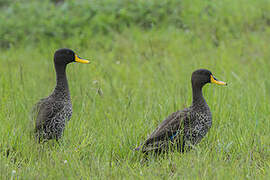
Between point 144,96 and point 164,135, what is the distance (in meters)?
1.79

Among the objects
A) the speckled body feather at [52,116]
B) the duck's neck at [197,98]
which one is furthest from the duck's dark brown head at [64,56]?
the duck's neck at [197,98]

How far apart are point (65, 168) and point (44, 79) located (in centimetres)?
336

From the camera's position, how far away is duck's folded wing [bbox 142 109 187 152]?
4.26 m

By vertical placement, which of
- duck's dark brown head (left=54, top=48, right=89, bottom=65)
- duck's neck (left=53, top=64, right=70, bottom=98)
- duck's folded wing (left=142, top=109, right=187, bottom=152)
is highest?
duck's dark brown head (left=54, top=48, right=89, bottom=65)

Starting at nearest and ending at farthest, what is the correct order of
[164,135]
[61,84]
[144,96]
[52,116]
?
[164,135]
[52,116]
[61,84]
[144,96]

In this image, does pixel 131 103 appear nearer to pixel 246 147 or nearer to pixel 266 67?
pixel 246 147

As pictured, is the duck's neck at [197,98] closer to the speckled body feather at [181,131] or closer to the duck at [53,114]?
the speckled body feather at [181,131]

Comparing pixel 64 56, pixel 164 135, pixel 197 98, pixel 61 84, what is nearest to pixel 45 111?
pixel 61 84

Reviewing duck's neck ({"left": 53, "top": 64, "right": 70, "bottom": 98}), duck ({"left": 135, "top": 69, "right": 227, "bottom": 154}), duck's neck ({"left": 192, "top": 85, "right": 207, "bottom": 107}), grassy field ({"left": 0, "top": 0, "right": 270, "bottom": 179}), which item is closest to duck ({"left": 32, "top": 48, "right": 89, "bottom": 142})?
duck's neck ({"left": 53, "top": 64, "right": 70, "bottom": 98})

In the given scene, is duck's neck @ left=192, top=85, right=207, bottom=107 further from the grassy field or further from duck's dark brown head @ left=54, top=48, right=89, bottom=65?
duck's dark brown head @ left=54, top=48, right=89, bottom=65

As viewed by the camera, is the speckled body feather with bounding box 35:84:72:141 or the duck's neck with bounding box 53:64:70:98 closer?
the speckled body feather with bounding box 35:84:72:141

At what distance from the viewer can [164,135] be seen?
4.29 meters

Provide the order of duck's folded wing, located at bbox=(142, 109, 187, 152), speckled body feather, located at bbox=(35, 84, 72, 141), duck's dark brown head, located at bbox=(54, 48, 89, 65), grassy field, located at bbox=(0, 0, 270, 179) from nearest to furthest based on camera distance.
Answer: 1. grassy field, located at bbox=(0, 0, 270, 179)
2. duck's folded wing, located at bbox=(142, 109, 187, 152)
3. speckled body feather, located at bbox=(35, 84, 72, 141)
4. duck's dark brown head, located at bbox=(54, 48, 89, 65)

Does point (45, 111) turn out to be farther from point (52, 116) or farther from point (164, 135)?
point (164, 135)
